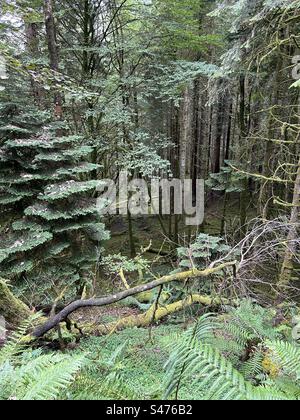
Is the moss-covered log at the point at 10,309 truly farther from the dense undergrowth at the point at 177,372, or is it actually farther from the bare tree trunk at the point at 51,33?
the bare tree trunk at the point at 51,33

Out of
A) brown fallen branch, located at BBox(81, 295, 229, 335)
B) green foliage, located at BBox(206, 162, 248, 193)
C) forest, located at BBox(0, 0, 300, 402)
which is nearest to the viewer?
forest, located at BBox(0, 0, 300, 402)

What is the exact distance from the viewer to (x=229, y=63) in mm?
6098

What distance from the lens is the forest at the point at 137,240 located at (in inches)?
86.7

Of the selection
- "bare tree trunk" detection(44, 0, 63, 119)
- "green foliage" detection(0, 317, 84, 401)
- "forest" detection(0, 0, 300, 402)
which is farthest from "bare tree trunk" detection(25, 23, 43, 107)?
"green foliage" detection(0, 317, 84, 401)

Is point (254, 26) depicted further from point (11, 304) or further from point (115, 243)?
point (115, 243)

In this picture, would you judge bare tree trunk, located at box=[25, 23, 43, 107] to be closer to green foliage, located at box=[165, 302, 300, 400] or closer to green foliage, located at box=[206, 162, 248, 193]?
green foliage, located at box=[206, 162, 248, 193]

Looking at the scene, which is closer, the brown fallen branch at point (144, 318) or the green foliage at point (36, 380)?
the green foliage at point (36, 380)

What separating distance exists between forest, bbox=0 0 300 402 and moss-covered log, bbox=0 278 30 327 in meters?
0.03

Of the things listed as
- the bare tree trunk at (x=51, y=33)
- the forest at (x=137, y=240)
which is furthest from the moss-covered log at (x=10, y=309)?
the bare tree trunk at (x=51, y=33)

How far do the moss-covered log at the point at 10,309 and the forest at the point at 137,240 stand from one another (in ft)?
0.10

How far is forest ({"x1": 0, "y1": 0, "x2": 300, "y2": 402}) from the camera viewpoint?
7.23 feet
